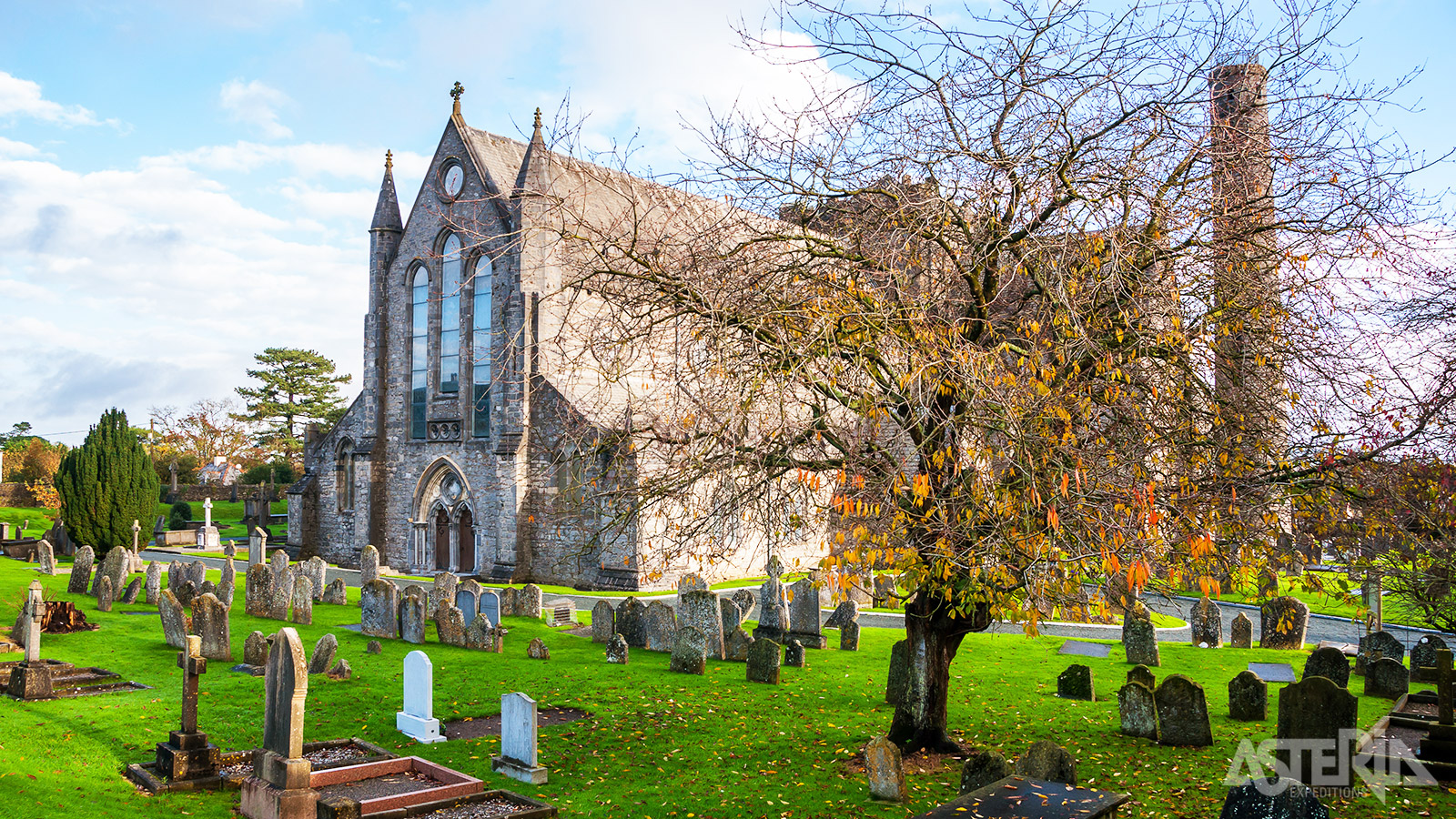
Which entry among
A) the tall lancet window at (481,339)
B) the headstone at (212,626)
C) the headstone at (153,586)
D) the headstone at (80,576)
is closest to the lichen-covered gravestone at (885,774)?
the headstone at (212,626)

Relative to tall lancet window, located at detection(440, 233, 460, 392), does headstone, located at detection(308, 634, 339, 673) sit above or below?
below

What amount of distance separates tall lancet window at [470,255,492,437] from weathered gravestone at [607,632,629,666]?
44.0 ft

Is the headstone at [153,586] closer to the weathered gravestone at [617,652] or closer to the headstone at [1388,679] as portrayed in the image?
the weathered gravestone at [617,652]

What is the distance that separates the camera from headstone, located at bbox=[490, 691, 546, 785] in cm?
868

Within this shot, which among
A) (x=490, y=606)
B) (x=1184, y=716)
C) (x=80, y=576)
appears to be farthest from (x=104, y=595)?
(x=1184, y=716)

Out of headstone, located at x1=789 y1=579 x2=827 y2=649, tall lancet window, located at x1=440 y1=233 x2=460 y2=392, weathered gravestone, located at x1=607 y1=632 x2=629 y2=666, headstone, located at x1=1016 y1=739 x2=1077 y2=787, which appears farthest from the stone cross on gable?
tall lancet window, located at x1=440 y1=233 x2=460 y2=392

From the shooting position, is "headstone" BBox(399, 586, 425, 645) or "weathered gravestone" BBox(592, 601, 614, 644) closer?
"headstone" BBox(399, 586, 425, 645)

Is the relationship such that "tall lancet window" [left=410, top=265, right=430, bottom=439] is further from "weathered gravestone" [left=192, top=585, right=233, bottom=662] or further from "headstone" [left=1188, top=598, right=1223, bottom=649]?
"headstone" [left=1188, top=598, right=1223, bottom=649]

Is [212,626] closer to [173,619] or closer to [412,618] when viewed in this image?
[173,619]

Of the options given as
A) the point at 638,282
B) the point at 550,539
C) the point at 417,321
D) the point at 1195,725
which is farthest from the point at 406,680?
the point at 417,321

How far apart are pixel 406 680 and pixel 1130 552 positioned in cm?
753

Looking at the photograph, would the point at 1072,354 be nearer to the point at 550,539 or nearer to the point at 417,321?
the point at 550,539

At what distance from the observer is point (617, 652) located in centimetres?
1455

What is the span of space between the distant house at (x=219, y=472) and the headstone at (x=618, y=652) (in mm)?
49517
